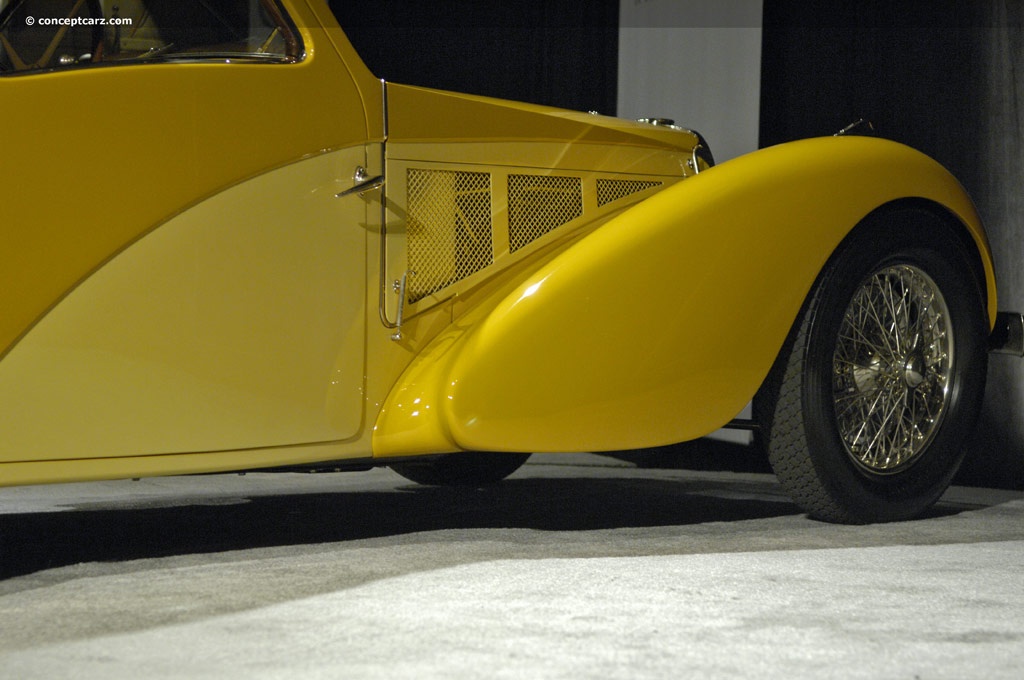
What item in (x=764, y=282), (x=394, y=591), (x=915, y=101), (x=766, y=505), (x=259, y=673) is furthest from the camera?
(x=915, y=101)

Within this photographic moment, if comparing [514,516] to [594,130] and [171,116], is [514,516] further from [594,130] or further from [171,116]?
[171,116]

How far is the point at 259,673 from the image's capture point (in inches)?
79.9

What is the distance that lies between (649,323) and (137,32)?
1368 mm

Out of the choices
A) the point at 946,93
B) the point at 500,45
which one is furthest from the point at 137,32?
the point at 500,45

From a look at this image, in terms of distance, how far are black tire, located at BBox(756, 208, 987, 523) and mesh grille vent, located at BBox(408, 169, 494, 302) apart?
0.86 metres

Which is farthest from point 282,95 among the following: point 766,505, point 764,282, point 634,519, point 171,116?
point 766,505

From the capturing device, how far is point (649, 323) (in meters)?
3.20

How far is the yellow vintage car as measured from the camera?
2723 millimetres

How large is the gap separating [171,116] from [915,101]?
11.2ft

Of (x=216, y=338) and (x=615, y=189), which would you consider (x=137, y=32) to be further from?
(x=615, y=189)

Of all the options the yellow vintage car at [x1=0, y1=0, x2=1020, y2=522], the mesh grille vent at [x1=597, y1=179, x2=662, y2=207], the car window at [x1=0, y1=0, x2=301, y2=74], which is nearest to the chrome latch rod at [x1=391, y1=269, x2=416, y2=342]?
the yellow vintage car at [x1=0, y1=0, x2=1020, y2=522]

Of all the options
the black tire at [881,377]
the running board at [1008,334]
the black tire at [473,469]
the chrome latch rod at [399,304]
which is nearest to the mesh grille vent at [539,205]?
the chrome latch rod at [399,304]

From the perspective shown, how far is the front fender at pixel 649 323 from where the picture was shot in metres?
3.08

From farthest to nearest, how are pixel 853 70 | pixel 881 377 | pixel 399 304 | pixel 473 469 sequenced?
pixel 853 70 → pixel 473 469 → pixel 881 377 → pixel 399 304
